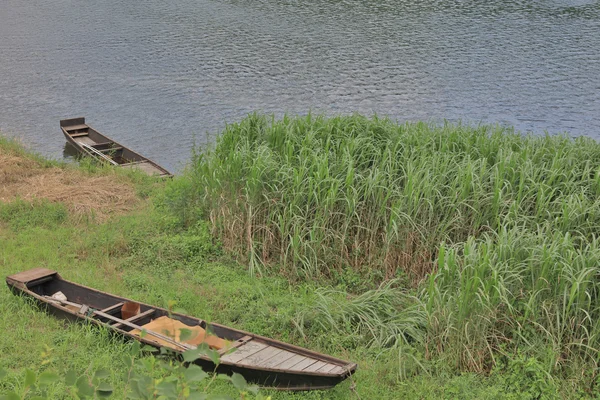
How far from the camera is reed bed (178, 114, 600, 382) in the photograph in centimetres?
623

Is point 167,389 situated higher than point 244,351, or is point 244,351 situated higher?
point 167,389

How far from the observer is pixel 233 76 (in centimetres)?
1925

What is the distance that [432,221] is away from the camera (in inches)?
325

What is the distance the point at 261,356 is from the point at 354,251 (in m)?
2.64

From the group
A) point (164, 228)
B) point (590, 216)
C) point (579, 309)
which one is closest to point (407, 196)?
point (590, 216)

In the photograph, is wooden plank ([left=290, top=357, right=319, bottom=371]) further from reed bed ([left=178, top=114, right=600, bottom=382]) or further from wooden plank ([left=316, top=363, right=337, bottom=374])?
reed bed ([left=178, top=114, right=600, bottom=382])

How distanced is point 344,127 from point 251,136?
1434mm

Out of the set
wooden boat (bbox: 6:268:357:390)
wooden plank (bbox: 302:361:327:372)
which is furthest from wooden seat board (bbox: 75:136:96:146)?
wooden plank (bbox: 302:361:327:372)

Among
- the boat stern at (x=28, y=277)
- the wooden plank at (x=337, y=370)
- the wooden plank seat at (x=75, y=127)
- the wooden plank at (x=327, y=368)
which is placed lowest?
the wooden plank at (x=327, y=368)

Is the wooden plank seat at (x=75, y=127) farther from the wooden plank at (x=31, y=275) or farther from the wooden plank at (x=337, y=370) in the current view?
the wooden plank at (x=337, y=370)

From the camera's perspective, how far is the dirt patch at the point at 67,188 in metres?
10.2

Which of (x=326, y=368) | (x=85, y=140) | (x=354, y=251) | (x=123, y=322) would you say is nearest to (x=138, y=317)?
(x=123, y=322)

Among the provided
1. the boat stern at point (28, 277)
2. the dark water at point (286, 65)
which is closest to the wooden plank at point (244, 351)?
the boat stern at point (28, 277)

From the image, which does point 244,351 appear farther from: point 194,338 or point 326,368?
point 326,368
